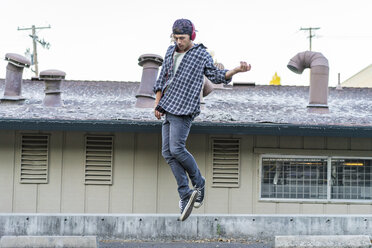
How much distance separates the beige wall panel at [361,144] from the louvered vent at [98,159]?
6041 mm

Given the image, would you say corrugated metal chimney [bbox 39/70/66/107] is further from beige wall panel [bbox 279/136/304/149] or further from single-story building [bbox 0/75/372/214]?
beige wall panel [bbox 279/136/304/149]

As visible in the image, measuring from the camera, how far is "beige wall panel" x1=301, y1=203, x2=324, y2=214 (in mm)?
11516

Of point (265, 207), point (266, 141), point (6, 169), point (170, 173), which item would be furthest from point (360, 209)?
point (6, 169)

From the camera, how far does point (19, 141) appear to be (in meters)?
11.7

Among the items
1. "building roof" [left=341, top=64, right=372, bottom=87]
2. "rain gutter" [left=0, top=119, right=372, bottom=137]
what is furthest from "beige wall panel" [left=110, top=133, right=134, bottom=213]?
"building roof" [left=341, top=64, right=372, bottom=87]

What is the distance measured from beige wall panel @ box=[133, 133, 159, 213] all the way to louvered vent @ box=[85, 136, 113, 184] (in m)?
0.68

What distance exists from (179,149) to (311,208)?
766cm

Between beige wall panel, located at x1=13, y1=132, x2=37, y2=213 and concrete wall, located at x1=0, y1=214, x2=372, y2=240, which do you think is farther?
beige wall panel, located at x1=13, y1=132, x2=37, y2=213

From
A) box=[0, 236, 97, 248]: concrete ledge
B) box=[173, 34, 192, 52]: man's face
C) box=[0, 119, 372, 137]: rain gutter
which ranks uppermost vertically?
box=[173, 34, 192, 52]: man's face

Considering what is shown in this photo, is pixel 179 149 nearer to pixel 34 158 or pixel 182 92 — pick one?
pixel 182 92

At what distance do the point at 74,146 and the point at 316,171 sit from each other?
19.8 ft

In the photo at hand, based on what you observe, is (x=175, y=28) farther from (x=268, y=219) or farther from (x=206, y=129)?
(x=206, y=129)

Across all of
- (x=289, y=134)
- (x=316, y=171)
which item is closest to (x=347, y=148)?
(x=316, y=171)

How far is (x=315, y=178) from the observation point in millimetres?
11602
